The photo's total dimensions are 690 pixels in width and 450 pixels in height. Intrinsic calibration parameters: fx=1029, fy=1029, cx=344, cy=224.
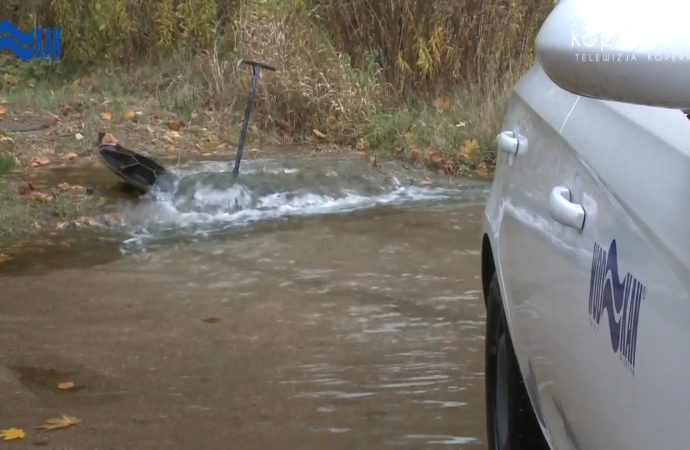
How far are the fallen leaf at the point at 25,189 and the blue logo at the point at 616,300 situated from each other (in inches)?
255

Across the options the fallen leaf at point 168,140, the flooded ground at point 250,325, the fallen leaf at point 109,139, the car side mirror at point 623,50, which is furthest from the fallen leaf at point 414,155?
the car side mirror at point 623,50

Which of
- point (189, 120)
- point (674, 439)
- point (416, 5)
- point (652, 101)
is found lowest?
point (189, 120)

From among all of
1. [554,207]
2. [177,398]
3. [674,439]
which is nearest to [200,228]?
[177,398]

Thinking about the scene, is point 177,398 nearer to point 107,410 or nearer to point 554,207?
point 107,410

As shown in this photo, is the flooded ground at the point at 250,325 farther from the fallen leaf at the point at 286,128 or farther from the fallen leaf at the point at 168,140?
the fallen leaf at the point at 286,128

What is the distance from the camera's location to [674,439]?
1475 mm

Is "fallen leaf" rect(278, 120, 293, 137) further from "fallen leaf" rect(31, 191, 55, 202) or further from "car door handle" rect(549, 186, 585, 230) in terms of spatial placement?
"car door handle" rect(549, 186, 585, 230)

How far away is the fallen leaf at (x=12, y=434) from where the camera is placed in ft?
12.9

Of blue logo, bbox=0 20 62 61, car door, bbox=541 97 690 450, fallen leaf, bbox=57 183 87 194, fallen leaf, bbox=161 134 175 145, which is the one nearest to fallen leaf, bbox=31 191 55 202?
fallen leaf, bbox=57 183 87 194

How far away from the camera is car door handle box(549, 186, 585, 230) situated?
2.06 metres

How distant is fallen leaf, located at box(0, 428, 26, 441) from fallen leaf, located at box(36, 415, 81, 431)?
0.08 metres

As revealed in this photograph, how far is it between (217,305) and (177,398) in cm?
122

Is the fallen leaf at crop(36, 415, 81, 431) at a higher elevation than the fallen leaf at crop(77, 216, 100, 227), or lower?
higher

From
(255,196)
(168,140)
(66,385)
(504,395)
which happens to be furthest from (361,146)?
(504,395)
